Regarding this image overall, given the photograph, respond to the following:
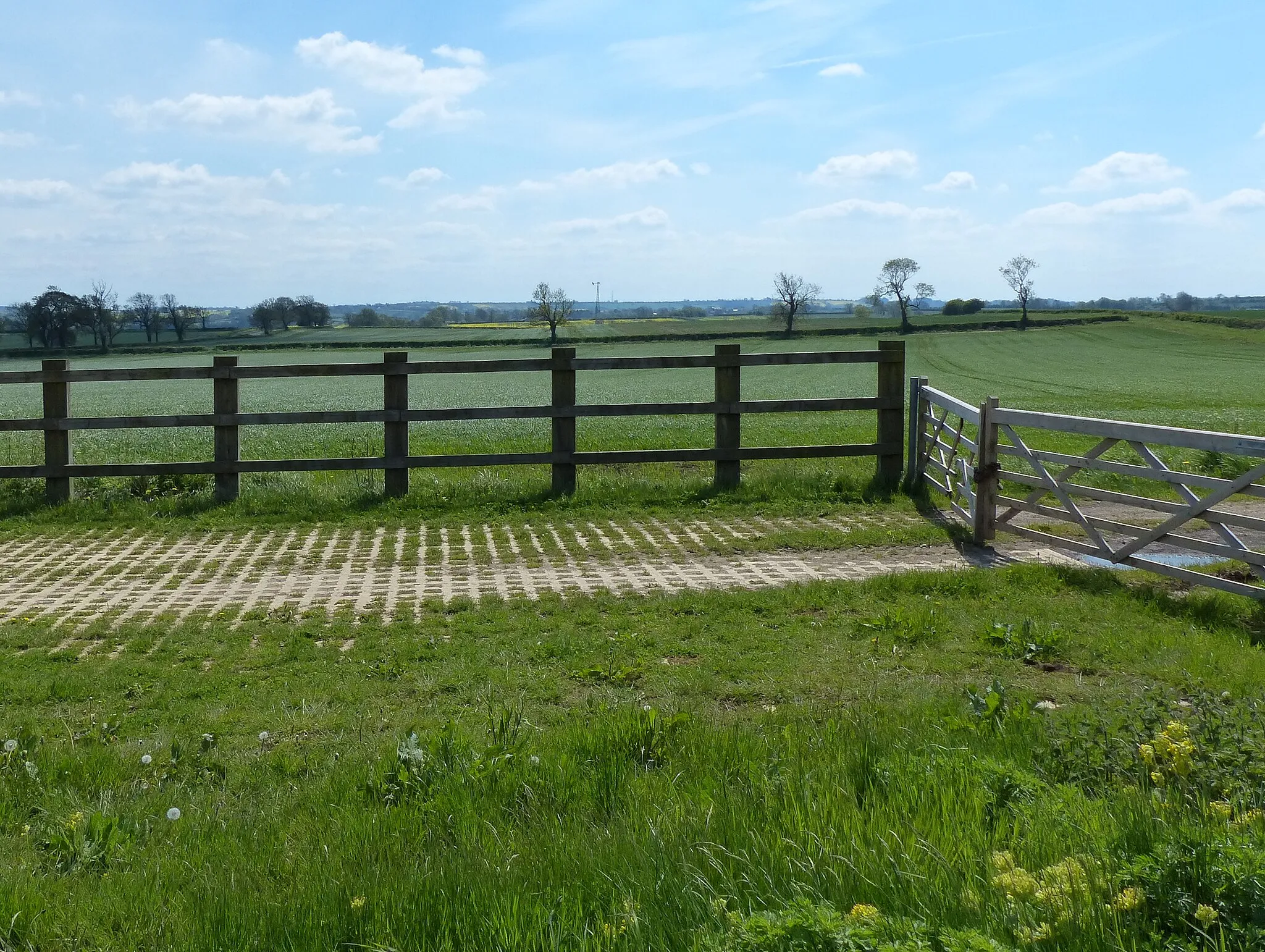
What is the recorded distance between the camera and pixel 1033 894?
280 cm

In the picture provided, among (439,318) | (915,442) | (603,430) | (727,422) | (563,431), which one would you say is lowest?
(603,430)

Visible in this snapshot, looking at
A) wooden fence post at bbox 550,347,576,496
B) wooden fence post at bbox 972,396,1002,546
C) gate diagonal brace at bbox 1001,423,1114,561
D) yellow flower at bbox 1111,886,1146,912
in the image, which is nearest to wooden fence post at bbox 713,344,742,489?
wooden fence post at bbox 550,347,576,496

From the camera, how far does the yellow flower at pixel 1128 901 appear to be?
2.70 meters

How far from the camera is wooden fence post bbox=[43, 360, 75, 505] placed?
12.5 m

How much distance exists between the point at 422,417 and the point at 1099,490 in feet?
23.4

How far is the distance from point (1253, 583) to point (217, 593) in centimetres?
787

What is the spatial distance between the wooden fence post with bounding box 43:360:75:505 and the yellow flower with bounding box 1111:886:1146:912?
40.4ft

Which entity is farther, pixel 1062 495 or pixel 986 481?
pixel 986 481

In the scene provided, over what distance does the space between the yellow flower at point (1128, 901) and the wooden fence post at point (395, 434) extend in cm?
1070

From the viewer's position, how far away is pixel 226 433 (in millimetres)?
12688

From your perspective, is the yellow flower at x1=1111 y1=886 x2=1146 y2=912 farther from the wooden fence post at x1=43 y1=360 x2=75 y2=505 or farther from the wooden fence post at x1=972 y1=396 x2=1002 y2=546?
the wooden fence post at x1=43 y1=360 x2=75 y2=505

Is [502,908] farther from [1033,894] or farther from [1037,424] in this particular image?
[1037,424]

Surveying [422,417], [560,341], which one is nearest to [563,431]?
[422,417]

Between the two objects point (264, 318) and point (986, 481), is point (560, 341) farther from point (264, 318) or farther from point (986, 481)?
point (986, 481)
